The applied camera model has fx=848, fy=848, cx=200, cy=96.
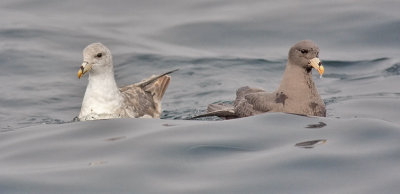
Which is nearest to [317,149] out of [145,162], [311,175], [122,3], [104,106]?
[311,175]

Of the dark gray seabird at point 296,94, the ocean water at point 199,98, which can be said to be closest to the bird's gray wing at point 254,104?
the dark gray seabird at point 296,94

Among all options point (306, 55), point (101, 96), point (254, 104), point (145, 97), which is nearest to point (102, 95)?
point (101, 96)

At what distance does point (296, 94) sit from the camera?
31.5 ft

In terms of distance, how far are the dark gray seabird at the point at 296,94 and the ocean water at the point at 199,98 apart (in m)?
0.48

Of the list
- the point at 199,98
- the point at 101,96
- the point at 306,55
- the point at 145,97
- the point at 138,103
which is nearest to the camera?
the point at 306,55

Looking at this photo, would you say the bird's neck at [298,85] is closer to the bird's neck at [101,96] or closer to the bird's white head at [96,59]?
the bird's neck at [101,96]

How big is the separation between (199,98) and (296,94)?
3.20 m

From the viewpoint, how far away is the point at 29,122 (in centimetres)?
1115

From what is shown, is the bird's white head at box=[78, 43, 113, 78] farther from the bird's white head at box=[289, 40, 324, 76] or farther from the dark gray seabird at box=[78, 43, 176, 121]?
the bird's white head at box=[289, 40, 324, 76]

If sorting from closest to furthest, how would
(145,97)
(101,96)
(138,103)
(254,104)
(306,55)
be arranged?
(306,55)
(254,104)
(101,96)
(138,103)
(145,97)

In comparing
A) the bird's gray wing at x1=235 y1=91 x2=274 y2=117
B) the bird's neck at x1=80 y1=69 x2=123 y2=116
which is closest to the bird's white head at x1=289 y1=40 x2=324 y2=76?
the bird's gray wing at x1=235 y1=91 x2=274 y2=117

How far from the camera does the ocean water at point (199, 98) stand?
266 inches

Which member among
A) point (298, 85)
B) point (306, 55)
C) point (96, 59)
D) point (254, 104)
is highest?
point (96, 59)

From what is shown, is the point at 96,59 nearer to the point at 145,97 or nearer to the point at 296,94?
the point at 145,97
